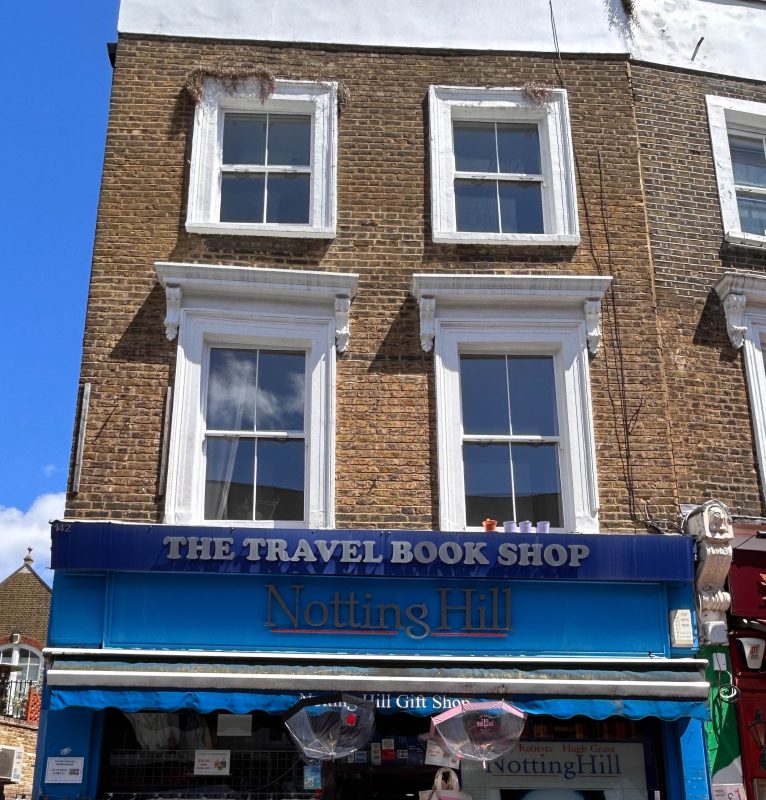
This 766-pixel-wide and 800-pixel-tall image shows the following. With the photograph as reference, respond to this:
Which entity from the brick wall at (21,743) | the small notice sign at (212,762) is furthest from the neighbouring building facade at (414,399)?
the brick wall at (21,743)

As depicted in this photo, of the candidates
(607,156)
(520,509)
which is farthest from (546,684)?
(607,156)

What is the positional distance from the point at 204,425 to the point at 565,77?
5.51 m

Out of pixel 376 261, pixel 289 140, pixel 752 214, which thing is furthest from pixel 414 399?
pixel 752 214

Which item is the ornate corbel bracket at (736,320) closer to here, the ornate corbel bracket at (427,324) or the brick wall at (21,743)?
the ornate corbel bracket at (427,324)

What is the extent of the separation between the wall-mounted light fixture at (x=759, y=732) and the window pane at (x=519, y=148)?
586 centimetres

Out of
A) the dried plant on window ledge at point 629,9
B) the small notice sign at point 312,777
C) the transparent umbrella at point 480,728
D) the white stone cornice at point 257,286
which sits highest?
the dried plant on window ledge at point 629,9

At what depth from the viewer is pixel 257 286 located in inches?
387

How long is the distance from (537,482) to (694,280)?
2.87 metres

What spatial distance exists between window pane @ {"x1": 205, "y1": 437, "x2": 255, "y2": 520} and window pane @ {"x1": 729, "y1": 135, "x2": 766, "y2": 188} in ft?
20.9

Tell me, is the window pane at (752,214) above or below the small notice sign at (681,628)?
above

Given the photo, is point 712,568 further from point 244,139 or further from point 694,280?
point 244,139

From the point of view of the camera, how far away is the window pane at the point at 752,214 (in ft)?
37.6

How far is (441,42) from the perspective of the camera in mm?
11352

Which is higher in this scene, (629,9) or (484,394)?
(629,9)
